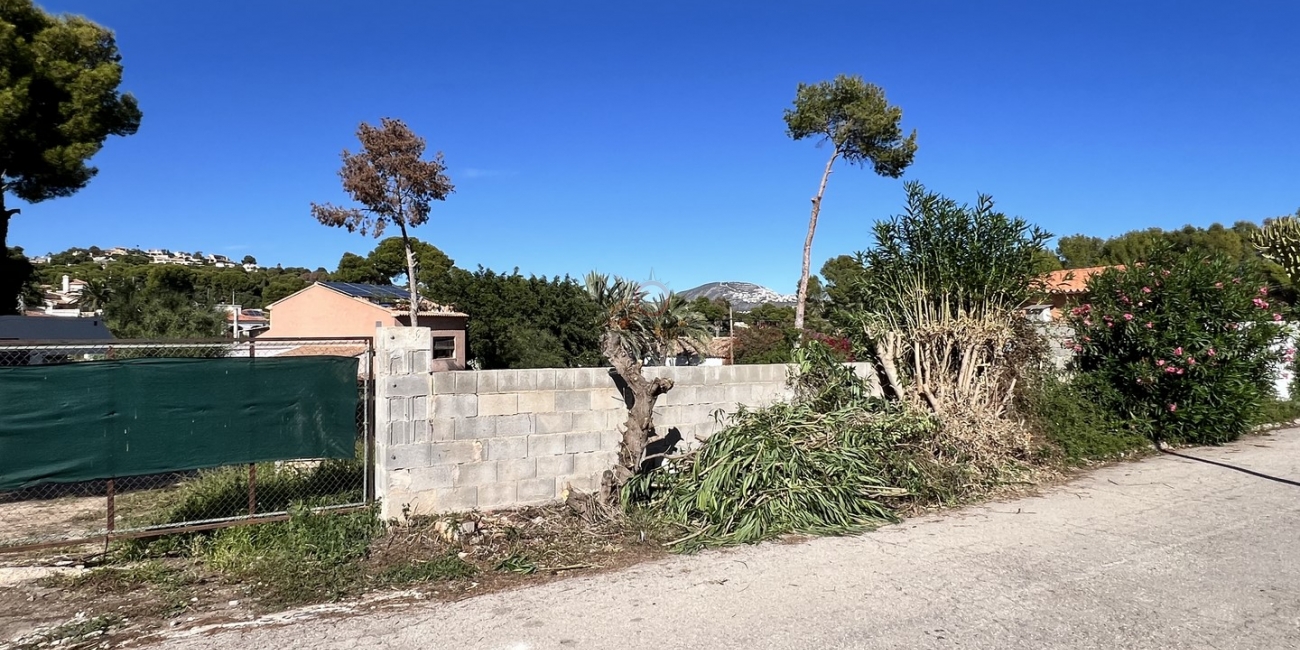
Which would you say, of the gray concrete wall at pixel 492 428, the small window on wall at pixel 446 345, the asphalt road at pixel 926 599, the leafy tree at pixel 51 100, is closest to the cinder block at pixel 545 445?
the gray concrete wall at pixel 492 428

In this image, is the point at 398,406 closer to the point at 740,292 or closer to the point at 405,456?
the point at 405,456

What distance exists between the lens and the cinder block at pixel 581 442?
7.58m

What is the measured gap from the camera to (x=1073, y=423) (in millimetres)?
10523

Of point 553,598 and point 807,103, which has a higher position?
point 807,103

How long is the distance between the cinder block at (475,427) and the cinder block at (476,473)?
257mm

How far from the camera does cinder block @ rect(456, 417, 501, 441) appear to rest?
695 cm

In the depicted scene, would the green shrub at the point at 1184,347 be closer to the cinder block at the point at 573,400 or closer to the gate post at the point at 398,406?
the cinder block at the point at 573,400

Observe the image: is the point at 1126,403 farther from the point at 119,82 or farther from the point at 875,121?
the point at 119,82

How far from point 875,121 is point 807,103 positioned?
2.11 meters

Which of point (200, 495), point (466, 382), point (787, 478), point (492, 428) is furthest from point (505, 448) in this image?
point (200, 495)

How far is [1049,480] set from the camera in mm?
9031

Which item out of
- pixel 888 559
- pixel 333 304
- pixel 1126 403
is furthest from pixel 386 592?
pixel 333 304

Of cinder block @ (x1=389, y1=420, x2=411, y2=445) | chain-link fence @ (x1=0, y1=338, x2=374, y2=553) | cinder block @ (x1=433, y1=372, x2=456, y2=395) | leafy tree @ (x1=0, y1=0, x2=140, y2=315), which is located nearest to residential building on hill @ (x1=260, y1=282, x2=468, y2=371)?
leafy tree @ (x1=0, y1=0, x2=140, y2=315)

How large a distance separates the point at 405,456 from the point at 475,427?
68 centimetres
